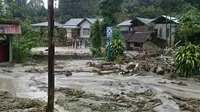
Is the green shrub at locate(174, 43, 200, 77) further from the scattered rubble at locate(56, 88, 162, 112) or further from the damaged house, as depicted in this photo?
the damaged house

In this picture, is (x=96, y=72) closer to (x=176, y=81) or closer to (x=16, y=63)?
(x=176, y=81)

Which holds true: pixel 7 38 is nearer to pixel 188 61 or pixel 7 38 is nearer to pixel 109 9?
pixel 188 61

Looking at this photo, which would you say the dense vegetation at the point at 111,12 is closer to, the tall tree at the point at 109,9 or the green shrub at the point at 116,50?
the tall tree at the point at 109,9

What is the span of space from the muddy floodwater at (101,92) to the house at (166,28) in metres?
19.4

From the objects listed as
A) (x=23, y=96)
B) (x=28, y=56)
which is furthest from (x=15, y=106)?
(x=28, y=56)

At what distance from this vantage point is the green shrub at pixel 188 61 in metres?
16.5

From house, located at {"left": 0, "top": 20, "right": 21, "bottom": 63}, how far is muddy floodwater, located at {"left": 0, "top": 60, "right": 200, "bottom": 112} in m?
3.37

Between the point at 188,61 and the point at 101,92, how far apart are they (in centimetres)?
627

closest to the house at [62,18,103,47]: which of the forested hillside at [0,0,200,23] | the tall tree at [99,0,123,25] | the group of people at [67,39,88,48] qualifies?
the forested hillside at [0,0,200,23]

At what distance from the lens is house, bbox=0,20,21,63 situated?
20.1m

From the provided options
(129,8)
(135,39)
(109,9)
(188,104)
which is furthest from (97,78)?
(129,8)

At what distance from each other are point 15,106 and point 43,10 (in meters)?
64.1

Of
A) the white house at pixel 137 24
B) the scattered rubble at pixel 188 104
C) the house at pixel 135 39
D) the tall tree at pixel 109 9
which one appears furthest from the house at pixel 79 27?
the scattered rubble at pixel 188 104

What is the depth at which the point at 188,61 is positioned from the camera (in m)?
16.4
